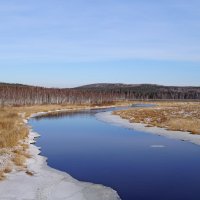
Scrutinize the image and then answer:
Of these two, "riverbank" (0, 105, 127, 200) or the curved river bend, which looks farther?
the curved river bend

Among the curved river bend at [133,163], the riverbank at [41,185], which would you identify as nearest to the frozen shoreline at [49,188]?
the riverbank at [41,185]

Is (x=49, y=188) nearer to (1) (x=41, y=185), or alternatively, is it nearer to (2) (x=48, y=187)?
(2) (x=48, y=187)

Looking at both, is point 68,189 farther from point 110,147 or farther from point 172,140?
point 172,140

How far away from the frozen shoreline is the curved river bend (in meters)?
0.75

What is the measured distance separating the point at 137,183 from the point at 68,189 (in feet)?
10.1

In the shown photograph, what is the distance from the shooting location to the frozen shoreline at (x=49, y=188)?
46.0 feet

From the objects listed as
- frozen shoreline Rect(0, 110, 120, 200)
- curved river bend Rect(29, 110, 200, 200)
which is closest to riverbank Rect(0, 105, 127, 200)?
frozen shoreline Rect(0, 110, 120, 200)

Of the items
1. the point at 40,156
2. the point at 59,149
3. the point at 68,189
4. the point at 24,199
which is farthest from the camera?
the point at 59,149

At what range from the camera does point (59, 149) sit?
2575cm

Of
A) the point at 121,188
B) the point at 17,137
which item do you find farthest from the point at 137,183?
the point at 17,137

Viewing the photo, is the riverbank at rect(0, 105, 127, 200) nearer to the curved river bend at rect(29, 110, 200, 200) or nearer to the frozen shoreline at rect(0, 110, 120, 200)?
the frozen shoreline at rect(0, 110, 120, 200)

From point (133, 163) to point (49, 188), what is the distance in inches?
267

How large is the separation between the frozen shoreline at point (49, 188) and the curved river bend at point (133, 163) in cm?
75

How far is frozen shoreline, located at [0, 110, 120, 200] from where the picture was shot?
14.0 m
